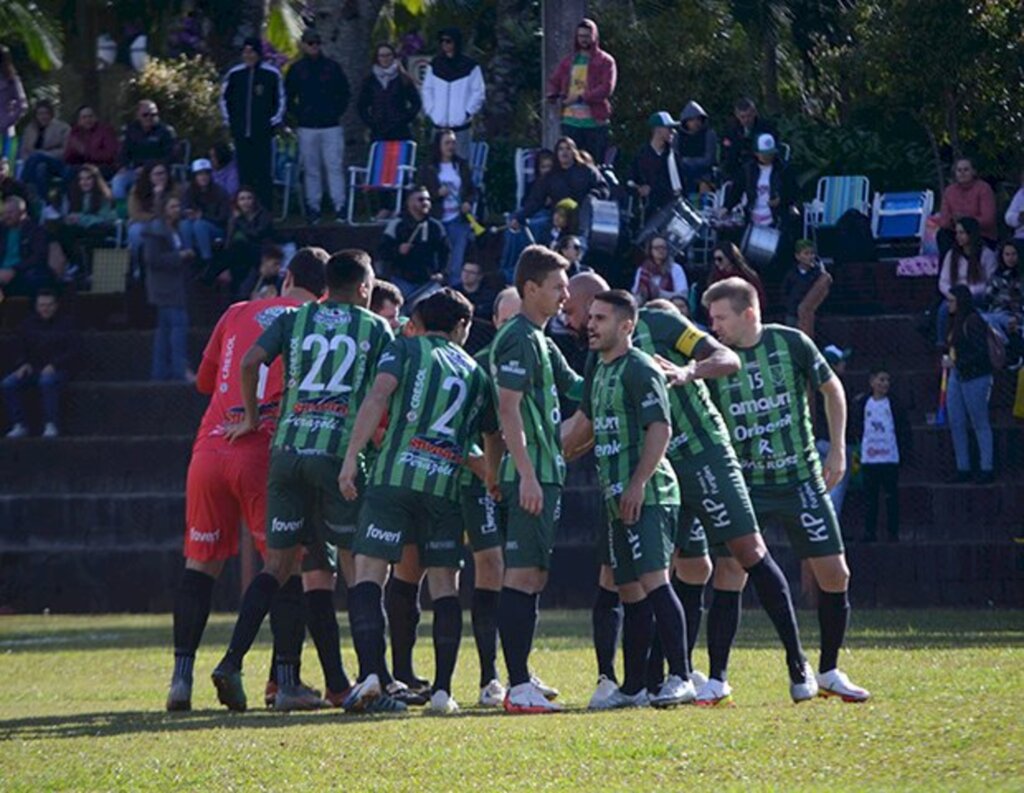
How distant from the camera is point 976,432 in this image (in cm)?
2219

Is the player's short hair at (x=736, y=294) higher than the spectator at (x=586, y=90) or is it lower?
lower

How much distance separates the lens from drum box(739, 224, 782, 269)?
24.6 meters

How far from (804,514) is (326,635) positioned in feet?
8.67

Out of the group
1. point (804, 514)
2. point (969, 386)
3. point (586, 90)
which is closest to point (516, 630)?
point (804, 514)

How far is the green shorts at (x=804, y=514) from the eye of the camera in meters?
11.8

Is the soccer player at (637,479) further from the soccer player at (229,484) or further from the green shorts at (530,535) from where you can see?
the soccer player at (229,484)

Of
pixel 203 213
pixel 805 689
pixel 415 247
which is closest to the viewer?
pixel 805 689

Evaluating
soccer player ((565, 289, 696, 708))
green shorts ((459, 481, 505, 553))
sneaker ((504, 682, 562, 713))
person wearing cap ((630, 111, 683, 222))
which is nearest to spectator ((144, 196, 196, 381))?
person wearing cap ((630, 111, 683, 222))

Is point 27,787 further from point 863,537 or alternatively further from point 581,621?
point 863,537

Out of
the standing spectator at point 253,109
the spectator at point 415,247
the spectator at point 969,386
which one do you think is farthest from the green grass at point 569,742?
the standing spectator at point 253,109

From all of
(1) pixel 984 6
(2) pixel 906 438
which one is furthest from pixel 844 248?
(2) pixel 906 438

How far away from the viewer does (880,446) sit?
2178 centimetres

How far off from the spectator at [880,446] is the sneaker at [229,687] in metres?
10.5

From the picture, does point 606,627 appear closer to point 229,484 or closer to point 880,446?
point 229,484
